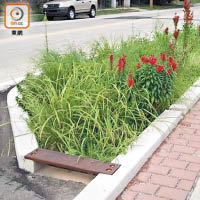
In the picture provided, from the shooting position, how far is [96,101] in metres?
4.77

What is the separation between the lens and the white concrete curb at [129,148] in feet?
11.7

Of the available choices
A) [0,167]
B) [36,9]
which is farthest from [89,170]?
[36,9]

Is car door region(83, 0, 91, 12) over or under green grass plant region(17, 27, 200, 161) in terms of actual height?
over

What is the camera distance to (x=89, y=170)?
3949mm

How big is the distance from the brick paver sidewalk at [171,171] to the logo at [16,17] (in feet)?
9.66

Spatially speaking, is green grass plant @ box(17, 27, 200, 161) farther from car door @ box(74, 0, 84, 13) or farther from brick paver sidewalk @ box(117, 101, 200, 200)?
car door @ box(74, 0, 84, 13)

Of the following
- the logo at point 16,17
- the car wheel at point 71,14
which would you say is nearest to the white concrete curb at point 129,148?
the logo at point 16,17

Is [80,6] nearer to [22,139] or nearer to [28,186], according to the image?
[22,139]

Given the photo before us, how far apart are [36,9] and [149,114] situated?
83.9ft

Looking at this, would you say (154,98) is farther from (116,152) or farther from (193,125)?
(116,152)

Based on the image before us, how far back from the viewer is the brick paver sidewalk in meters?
3.69

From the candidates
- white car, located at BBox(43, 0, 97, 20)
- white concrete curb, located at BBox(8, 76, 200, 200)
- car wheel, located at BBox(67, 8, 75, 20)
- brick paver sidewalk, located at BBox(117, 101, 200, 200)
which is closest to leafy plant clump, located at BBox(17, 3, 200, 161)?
white concrete curb, located at BBox(8, 76, 200, 200)

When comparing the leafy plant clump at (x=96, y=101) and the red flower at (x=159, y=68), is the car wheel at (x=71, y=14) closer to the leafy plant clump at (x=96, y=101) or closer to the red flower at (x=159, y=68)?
the leafy plant clump at (x=96, y=101)

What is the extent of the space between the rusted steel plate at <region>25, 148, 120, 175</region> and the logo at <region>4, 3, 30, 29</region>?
2.88 m
